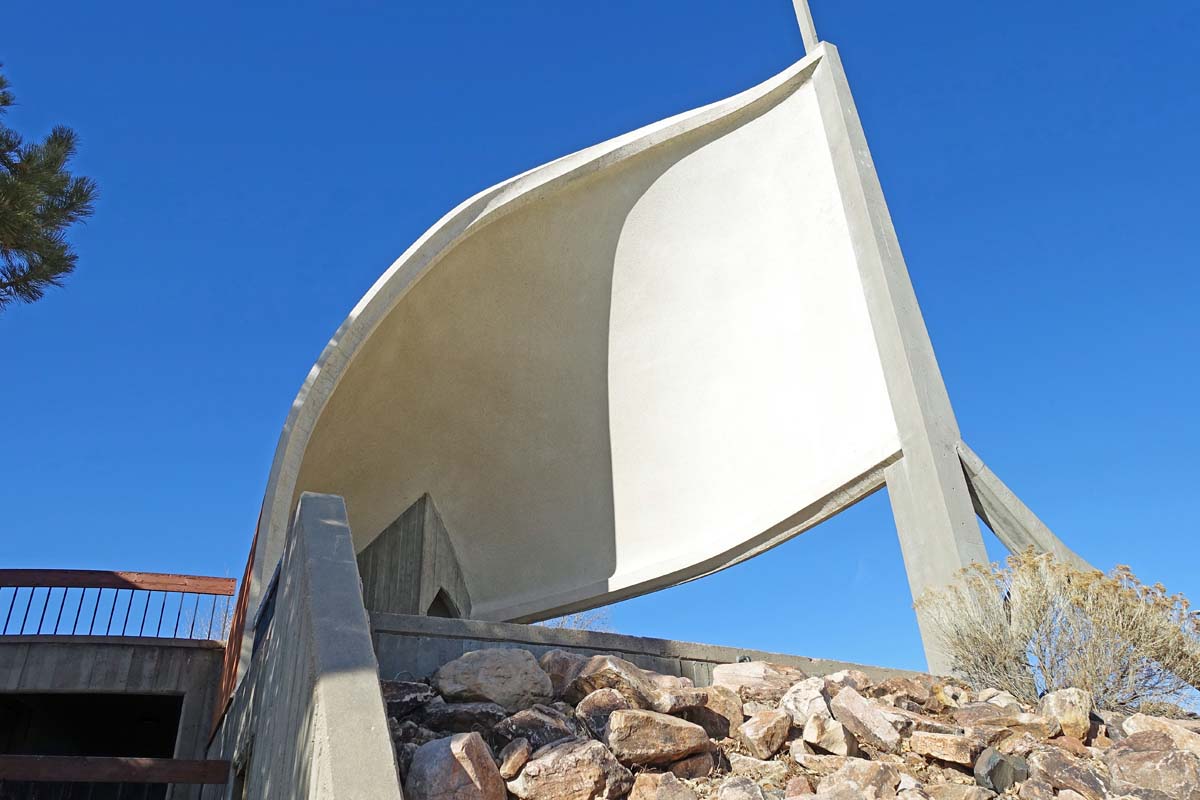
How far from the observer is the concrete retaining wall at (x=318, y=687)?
222cm

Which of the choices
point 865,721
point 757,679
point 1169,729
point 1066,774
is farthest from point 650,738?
point 1169,729

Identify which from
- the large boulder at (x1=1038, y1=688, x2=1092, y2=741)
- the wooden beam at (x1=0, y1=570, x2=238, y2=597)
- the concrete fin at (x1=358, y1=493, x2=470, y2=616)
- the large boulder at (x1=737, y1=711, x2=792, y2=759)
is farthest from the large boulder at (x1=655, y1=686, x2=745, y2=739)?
the concrete fin at (x1=358, y1=493, x2=470, y2=616)

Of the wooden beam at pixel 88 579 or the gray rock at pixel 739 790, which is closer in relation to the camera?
the gray rock at pixel 739 790

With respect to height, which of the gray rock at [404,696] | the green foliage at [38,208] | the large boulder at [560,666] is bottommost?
the gray rock at [404,696]

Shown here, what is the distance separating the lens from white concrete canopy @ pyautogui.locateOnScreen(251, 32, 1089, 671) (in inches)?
327

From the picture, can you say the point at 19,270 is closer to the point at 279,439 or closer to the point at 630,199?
the point at 279,439

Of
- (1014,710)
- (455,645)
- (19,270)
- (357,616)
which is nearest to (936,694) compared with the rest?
(1014,710)

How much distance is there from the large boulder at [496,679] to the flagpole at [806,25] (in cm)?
808

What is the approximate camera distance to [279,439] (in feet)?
26.9

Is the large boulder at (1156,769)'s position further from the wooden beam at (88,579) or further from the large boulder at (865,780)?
the wooden beam at (88,579)

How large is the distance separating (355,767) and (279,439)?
6430 millimetres

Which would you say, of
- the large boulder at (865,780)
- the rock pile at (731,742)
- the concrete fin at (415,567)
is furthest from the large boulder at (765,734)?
the concrete fin at (415,567)

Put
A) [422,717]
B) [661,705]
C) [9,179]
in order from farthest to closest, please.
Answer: [9,179] < [661,705] < [422,717]

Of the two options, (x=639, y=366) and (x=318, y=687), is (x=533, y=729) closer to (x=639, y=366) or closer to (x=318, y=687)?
(x=318, y=687)
